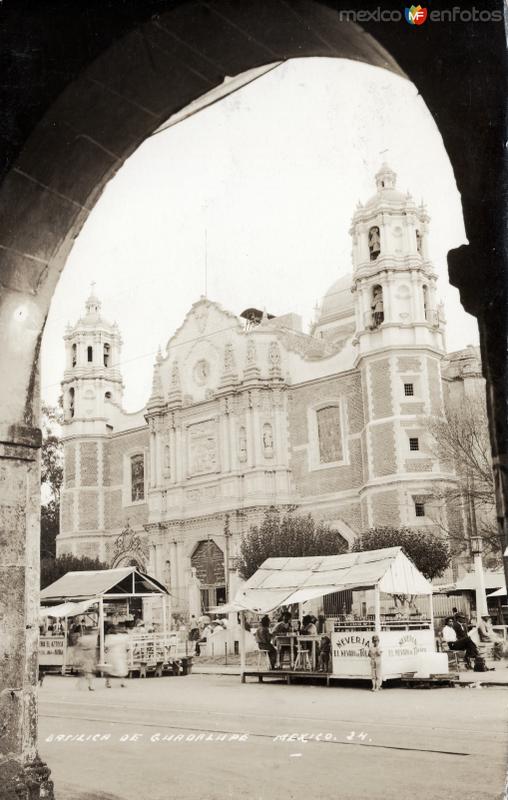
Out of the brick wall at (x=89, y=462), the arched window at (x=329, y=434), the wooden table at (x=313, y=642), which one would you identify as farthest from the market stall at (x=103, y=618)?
the brick wall at (x=89, y=462)

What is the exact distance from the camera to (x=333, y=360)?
2956cm

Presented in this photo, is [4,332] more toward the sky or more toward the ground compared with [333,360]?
more toward the ground

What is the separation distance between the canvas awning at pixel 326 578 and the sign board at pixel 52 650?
4.97 meters

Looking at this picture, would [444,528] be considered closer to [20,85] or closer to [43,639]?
[43,639]

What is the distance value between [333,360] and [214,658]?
38.9ft

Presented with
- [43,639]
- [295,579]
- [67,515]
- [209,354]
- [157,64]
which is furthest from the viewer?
[67,515]

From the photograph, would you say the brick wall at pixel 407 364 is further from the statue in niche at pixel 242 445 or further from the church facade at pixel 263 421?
the statue in niche at pixel 242 445

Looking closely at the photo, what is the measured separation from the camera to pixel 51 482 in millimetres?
37938

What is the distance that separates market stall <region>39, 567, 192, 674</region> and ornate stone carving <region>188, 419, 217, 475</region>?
40.8 feet

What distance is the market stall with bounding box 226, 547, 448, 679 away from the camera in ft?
41.7

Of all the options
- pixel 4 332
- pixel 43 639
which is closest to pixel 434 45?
pixel 4 332

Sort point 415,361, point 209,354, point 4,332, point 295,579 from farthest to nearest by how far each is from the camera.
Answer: point 209,354
point 415,361
point 295,579
point 4,332

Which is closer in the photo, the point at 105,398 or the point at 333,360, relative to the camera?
the point at 333,360

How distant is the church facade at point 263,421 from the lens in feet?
86.6
